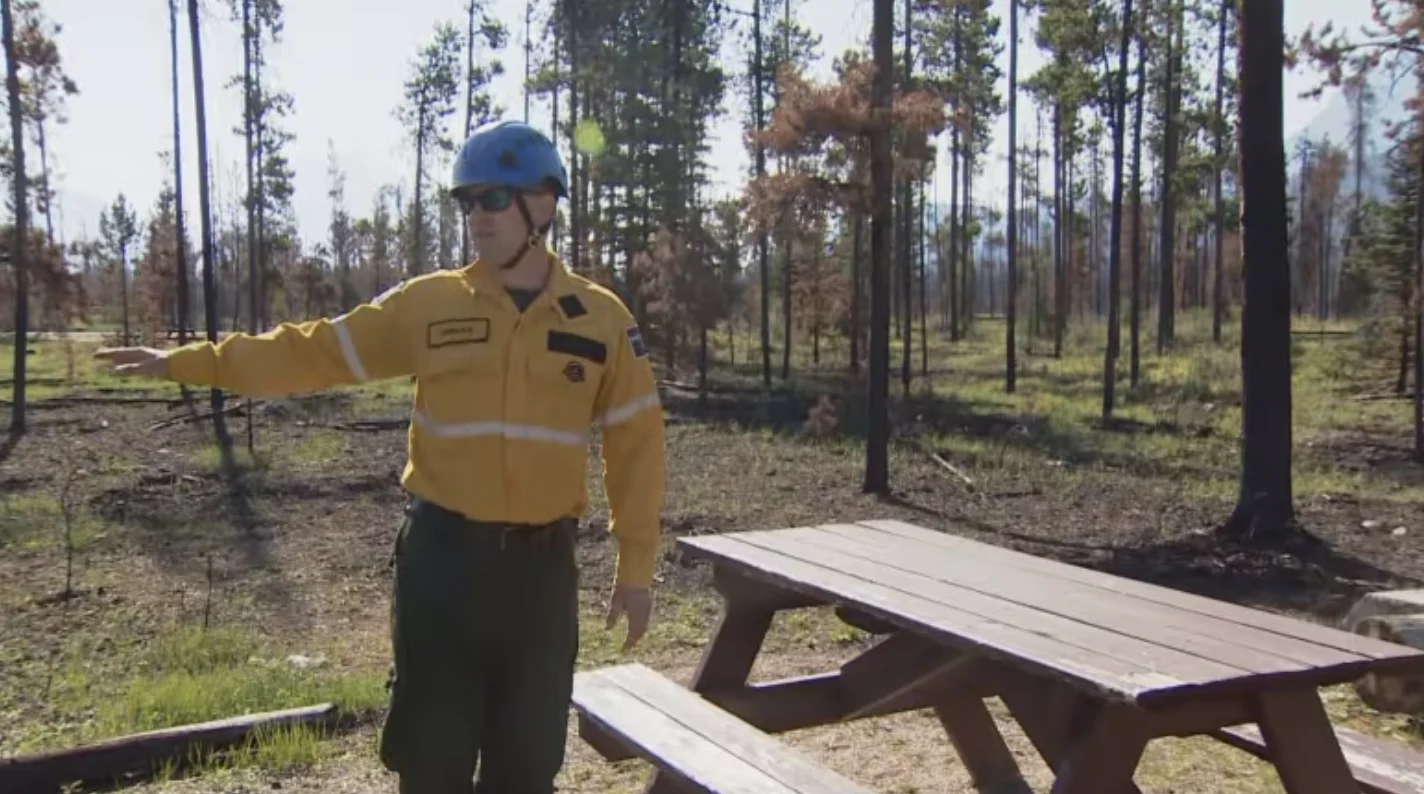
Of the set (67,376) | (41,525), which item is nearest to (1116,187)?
(41,525)

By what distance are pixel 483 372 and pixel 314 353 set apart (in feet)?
1.41

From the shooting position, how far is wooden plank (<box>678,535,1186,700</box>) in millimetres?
2549

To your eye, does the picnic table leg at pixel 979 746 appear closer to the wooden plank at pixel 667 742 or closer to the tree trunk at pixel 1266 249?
the wooden plank at pixel 667 742

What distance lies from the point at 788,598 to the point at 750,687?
33 cm

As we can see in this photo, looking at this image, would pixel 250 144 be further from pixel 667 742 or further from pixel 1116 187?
pixel 667 742

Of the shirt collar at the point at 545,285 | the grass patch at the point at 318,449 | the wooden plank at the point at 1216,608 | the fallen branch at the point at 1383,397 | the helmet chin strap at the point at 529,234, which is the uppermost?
the helmet chin strap at the point at 529,234

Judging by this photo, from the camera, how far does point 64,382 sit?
29.2 meters

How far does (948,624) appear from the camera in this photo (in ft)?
10.2

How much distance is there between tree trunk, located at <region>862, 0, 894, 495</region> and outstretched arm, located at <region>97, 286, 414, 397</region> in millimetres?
10266

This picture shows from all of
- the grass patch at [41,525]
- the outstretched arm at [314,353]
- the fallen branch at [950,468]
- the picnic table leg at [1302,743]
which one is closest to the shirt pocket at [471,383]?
the outstretched arm at [314,353]

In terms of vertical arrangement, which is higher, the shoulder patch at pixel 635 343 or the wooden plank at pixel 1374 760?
the shoulder patch at pixel 635 343

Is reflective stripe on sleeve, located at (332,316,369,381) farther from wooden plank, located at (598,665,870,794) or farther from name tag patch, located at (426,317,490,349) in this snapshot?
wooden plank, located at (598,665,870,794)

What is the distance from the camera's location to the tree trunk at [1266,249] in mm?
9742

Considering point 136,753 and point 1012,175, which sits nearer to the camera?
point 136,753
